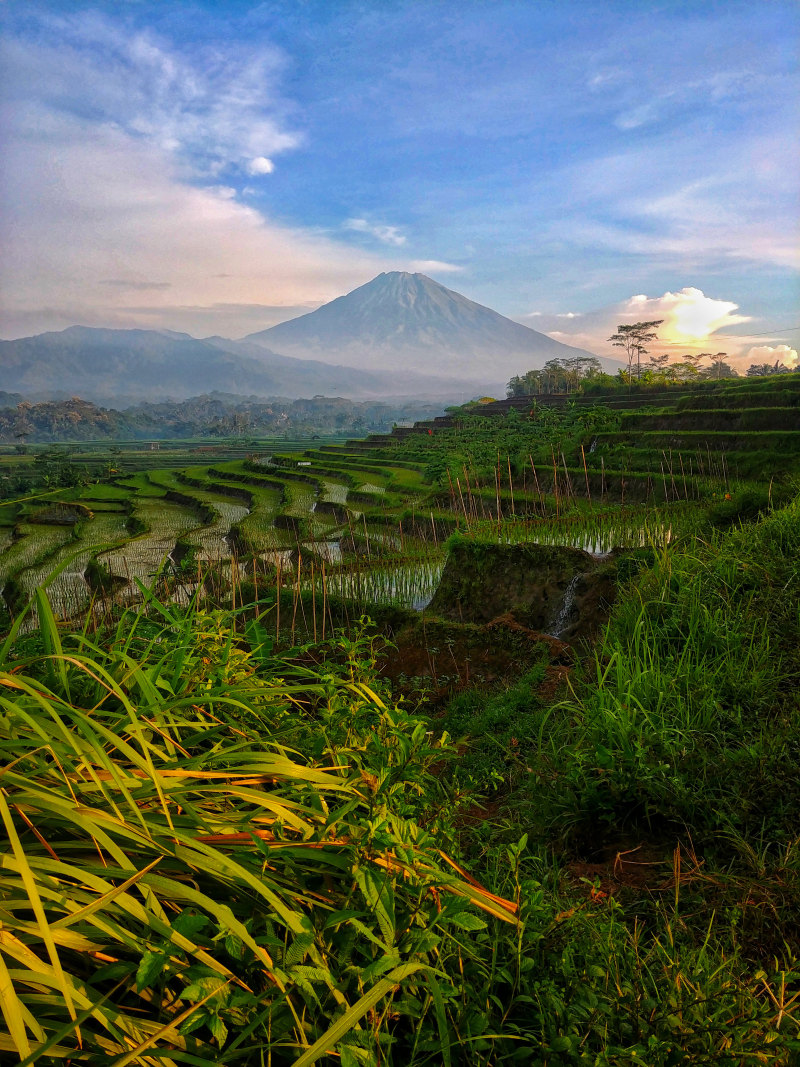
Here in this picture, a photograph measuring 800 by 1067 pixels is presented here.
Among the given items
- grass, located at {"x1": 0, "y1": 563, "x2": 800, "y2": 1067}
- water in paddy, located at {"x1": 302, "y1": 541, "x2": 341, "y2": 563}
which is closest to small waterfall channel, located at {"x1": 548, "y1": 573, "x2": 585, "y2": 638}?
grass, located at {"x1": 0, "y1": 563, "x2": 800, "y2": 1067}

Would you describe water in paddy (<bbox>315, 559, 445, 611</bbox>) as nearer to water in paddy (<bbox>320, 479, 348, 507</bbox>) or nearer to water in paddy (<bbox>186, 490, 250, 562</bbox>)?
water in paddy (<bbox>186, 490, 250, 562</bbox>)

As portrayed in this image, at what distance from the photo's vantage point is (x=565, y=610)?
7234 millimetres

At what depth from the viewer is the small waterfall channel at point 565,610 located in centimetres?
707

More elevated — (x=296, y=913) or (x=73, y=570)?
(x=296, y=913)

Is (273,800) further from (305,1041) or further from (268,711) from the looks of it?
(268,711)

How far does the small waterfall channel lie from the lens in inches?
279

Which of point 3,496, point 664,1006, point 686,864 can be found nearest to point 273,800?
point 664,1006

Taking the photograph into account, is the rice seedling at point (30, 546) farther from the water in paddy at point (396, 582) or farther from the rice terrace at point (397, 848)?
the rice terrace at point (397, 848)

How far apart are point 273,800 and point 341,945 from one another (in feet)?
0.84

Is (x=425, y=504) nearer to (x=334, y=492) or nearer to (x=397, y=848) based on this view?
(x=334, y=492)

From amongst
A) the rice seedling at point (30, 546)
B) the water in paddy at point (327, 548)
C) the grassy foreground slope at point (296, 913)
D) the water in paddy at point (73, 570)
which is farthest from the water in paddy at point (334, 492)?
the grassy foreground slope at point (296, 913)

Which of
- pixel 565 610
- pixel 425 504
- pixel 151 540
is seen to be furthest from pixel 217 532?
pixel 565 610

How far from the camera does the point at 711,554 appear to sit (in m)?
4.26

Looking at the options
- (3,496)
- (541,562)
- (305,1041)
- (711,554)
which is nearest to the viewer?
(305,1041)
